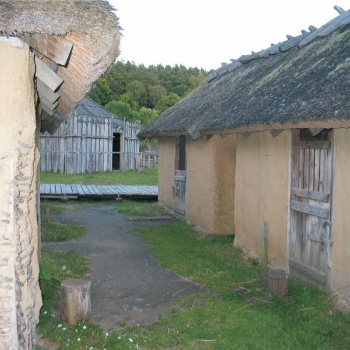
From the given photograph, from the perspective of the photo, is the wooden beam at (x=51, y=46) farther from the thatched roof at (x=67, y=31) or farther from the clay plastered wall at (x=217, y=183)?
the clay plastered wall at (x=217, y=183)

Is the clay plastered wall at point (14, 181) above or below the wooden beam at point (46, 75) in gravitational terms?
below

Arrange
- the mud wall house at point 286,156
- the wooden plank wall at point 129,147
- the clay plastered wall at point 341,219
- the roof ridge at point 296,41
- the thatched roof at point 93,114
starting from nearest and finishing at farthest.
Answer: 1. the clay plastered wall at point 341,219
2. the mud wall house at point 286,156
3. the roof ridge at point 296,41
4. the thatched roof at point 93,114
5. the wooden plank wall at point 129,147

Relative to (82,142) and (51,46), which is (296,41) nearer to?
(51,46)

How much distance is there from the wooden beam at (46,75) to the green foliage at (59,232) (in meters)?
6.70

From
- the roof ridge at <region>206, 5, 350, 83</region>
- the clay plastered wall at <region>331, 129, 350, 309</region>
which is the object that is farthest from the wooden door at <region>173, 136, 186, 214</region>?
the clay plastered wall at <region>331, 129, 350, 309</region>

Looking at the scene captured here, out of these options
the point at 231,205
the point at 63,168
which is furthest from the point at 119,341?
the point at 63,168

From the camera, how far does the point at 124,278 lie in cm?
738

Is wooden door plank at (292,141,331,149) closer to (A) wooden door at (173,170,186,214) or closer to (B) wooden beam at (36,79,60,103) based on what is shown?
→ (B) wooden beam at (36,79,60,103)

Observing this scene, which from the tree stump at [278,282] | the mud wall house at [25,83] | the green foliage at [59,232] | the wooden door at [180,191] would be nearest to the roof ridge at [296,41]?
the wooden door at [180,191]

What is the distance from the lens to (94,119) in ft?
73.7

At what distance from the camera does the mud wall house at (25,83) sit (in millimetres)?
2832

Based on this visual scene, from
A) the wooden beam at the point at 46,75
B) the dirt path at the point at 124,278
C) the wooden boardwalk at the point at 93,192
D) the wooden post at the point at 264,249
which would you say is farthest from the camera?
the wooden boardwalk at the point at 93,192

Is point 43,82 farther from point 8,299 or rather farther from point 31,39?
point 8,299

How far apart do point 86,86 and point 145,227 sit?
8.16 m
